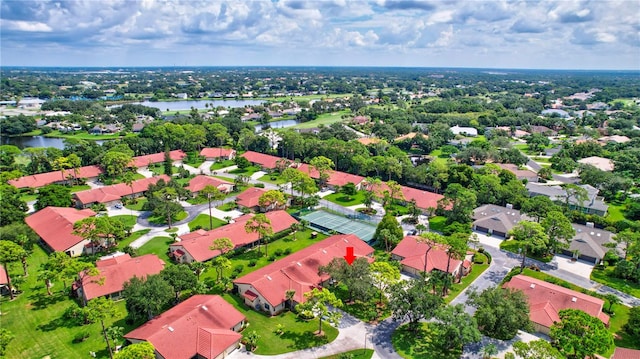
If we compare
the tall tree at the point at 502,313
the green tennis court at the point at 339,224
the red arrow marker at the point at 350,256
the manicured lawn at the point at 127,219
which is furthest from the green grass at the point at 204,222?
the tall tree at the point at 502,313

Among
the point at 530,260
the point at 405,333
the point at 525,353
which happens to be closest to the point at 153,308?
the point at 405,333

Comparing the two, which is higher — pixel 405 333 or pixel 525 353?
pixel 525 353

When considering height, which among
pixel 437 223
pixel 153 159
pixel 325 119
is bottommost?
pixel 437 223

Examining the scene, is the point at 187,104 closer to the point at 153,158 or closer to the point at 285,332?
the point at 153,158

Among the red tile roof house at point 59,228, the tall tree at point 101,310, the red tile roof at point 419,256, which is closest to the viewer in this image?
the tall tree at point 101,310

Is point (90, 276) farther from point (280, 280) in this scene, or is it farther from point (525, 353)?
point (525, 353)

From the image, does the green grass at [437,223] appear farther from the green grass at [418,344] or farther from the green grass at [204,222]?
the green grass at [204,222]

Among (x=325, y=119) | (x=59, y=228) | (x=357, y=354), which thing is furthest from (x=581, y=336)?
(x=325, y=119)
